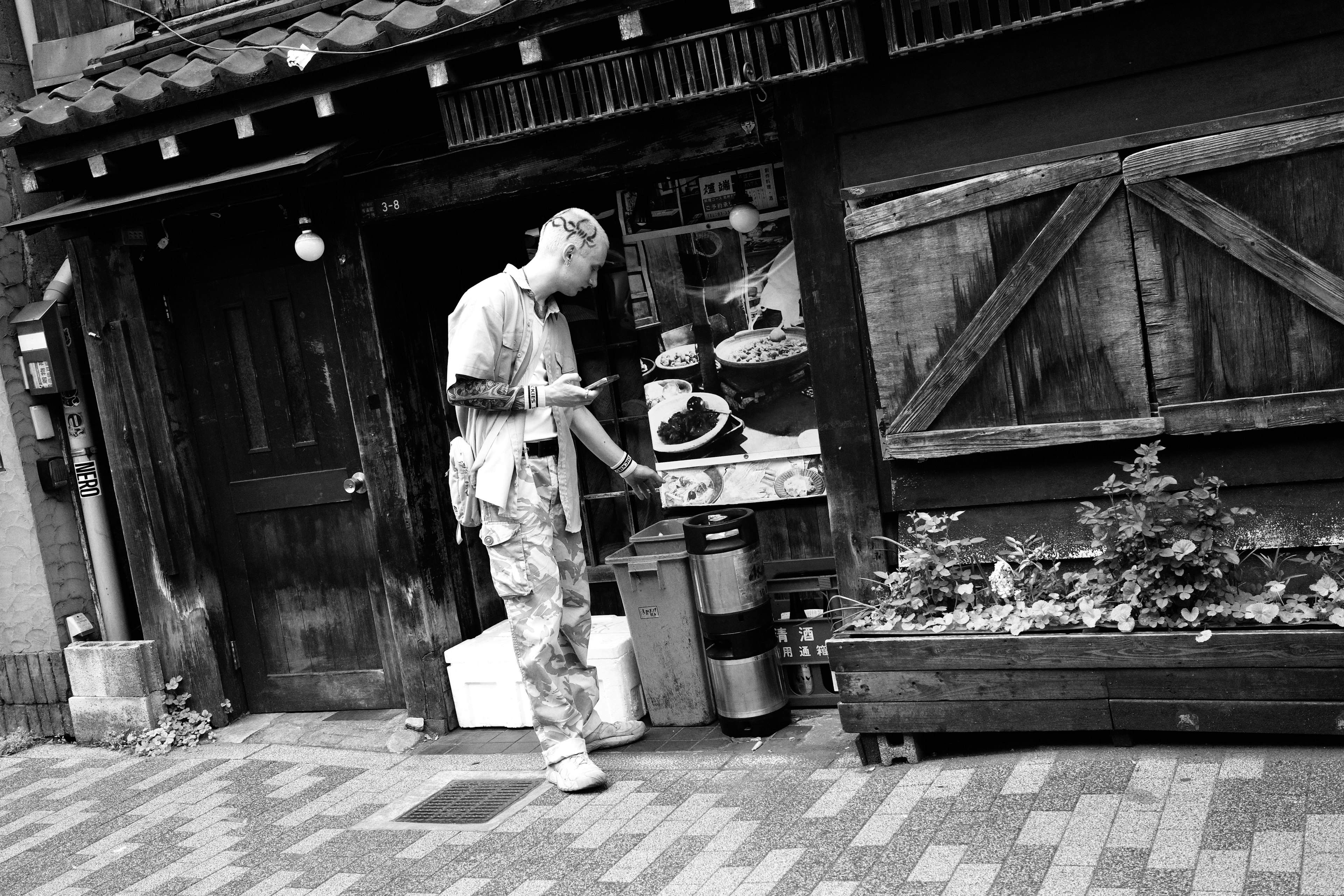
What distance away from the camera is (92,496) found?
7.53 m

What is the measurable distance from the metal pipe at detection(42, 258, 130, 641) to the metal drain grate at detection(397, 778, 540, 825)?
9.61 ft

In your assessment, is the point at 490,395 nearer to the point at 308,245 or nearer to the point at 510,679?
the point at 308,245

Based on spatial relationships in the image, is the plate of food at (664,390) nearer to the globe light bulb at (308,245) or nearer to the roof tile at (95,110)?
the globe light bulb at (308,245)

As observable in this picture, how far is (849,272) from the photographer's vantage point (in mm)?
5633

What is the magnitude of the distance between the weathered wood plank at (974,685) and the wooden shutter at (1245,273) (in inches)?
45.3

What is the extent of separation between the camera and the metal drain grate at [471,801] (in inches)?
217

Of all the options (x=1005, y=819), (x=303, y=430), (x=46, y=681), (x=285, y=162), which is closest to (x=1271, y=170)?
(x=1005, y=819)

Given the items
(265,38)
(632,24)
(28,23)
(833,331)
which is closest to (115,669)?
(265,38)

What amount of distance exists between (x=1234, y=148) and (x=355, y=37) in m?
4.03

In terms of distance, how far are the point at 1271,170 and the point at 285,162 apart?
4480 mm

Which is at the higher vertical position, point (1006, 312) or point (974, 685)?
point (1006, 312)

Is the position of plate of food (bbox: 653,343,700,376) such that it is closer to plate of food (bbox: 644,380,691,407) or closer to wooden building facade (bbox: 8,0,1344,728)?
plate of food (bbox: 644,380,691,407)

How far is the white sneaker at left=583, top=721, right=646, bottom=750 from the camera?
6023 millimetres

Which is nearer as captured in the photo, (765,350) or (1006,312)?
(1006,312)
